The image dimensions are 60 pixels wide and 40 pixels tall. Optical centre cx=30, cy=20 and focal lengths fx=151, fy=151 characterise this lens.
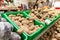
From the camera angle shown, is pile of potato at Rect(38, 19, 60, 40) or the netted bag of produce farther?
pile of potato at Rect(38, 19, 60, 40)

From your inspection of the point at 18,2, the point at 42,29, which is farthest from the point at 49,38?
the point at 18,2

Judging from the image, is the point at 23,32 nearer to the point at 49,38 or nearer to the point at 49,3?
the point at 49,38

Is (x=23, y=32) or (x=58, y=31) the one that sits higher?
(x=23, y=32)

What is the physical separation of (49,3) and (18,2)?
44.8 inches

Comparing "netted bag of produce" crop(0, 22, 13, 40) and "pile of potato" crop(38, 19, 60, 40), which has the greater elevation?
"netted bag of produce" crop(0, 22, 13, 40)

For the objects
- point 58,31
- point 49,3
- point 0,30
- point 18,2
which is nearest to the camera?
point 0,30

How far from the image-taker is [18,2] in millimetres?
4082

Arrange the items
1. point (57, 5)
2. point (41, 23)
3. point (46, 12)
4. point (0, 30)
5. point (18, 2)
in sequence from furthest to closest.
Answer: point (57, 5) < point (18, 2) < point (46, 12) < point (41, 23) < point (0, 30)

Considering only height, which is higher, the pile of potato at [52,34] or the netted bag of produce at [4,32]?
the netted bag of produce at [4,32]

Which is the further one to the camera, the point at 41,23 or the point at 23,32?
the point at 41,23

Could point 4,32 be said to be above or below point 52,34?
above

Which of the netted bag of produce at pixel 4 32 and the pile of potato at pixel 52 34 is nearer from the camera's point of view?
the netted bag of produce at pixel 4 32

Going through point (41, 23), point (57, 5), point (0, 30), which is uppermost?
point (0, 30)

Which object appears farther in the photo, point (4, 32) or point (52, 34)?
point (52, 34)
